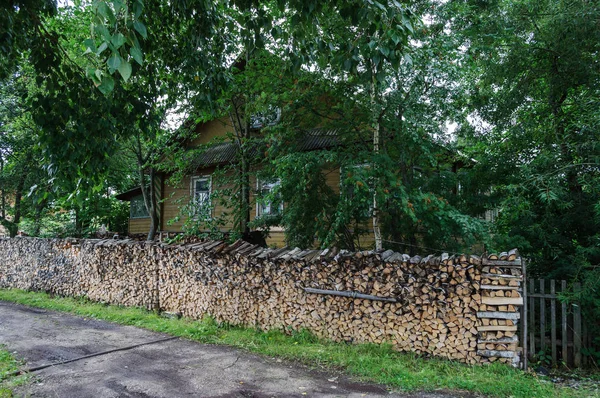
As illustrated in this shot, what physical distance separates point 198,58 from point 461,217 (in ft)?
15.8

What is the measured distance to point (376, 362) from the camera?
18.5ft

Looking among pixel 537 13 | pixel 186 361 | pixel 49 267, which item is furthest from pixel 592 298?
pixel 49 267

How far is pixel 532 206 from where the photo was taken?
716 cm

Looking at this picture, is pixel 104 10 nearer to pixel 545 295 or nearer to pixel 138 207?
pixel 545 295

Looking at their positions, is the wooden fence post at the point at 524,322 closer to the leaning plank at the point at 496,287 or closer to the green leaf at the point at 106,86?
the leaning plank at the point at 496,287

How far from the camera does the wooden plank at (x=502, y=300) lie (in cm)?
543

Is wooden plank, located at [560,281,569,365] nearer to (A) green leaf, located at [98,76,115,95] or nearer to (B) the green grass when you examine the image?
(B) the green grass

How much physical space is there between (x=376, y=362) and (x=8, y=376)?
479 cm

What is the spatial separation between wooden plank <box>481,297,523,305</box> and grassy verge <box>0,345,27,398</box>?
19.2ft

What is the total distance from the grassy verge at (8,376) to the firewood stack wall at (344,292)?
3.08m

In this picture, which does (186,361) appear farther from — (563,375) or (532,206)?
(532,206)

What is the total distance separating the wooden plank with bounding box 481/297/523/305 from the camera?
214 inches

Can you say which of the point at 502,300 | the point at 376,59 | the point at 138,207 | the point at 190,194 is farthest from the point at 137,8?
the point at 138,207

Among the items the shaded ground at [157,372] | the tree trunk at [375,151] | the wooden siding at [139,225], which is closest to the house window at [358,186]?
the tree trunk at [375,151]
